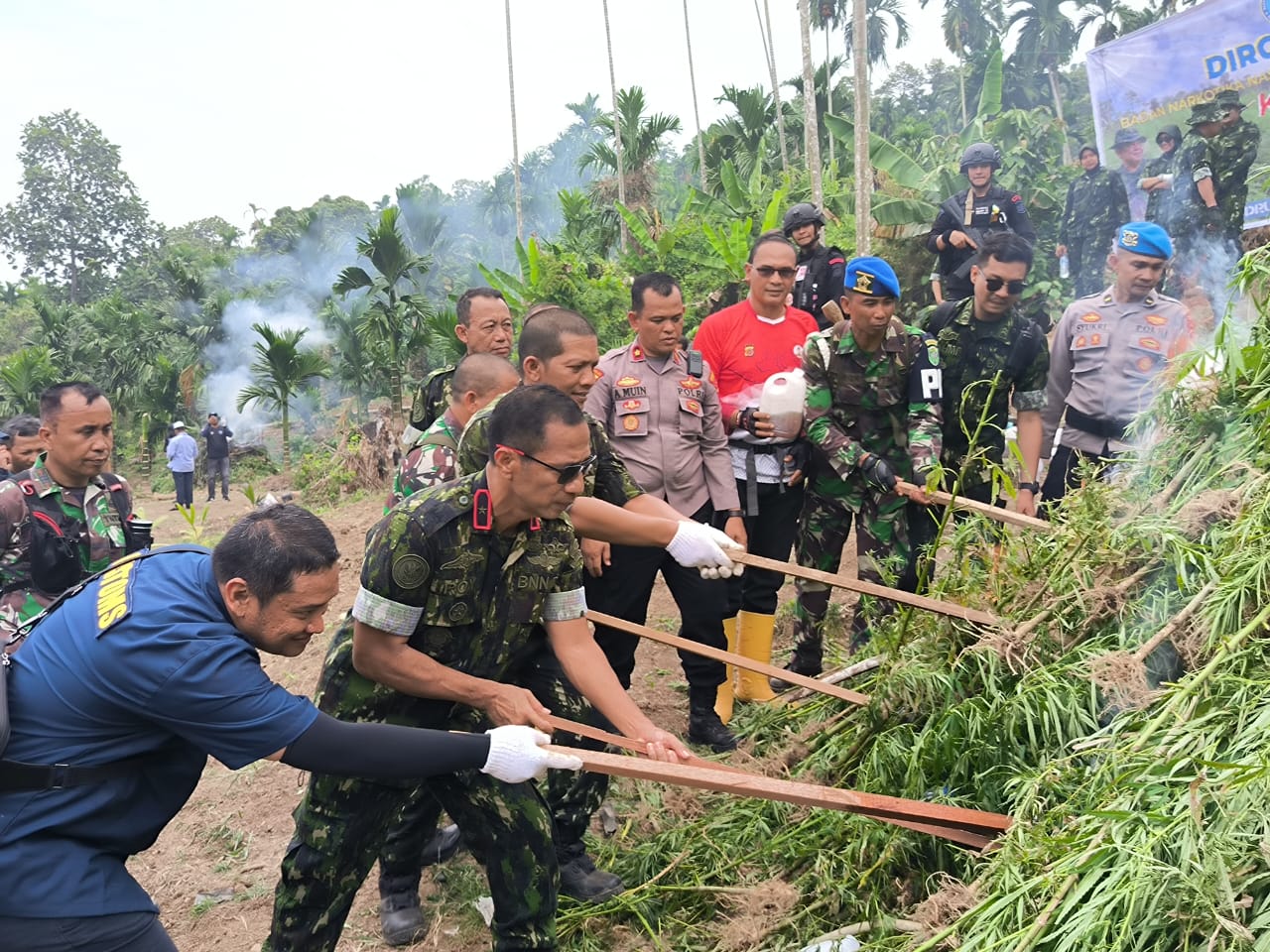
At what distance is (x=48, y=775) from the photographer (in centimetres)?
194

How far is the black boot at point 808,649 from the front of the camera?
4.70 meters

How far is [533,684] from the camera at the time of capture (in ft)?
10.4

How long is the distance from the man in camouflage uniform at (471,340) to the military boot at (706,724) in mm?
1748

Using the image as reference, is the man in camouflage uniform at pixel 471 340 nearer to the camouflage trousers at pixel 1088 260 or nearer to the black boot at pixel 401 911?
the black boot at pixel 401 911

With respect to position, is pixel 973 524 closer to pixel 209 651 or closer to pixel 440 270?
pixel 209 651

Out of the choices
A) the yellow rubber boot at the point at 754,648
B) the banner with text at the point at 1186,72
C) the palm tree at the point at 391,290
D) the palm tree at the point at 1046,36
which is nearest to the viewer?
the yellow rubber boot at the point at 754,648

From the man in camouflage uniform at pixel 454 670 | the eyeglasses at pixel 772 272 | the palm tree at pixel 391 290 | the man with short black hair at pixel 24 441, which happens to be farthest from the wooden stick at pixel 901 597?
the palm tree at pixel 391 290

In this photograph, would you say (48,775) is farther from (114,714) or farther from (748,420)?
(748,420)

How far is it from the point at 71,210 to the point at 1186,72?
45481 mm

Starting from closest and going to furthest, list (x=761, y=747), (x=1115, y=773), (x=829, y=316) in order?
(x=1115, y=773), (x=761, y=747), (x=829, y=316)

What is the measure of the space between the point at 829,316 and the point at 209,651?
179 inches

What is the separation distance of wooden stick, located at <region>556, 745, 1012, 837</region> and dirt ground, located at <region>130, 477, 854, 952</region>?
1.33 meters

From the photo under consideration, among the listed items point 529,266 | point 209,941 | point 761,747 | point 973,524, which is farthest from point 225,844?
point 529,266

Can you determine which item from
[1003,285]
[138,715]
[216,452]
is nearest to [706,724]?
[1003,285]
